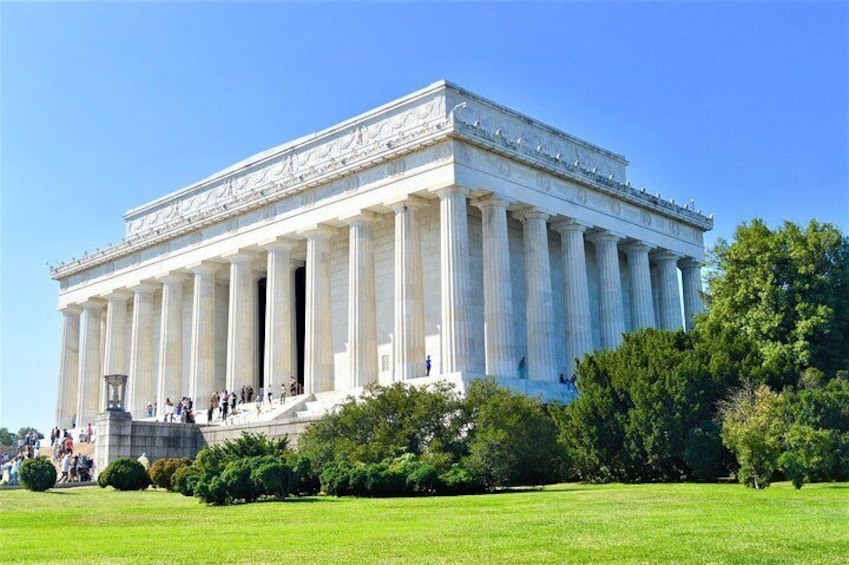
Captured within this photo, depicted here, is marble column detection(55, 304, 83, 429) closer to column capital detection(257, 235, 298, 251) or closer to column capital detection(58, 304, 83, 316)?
column capital detection(58, 304, 83, 316)

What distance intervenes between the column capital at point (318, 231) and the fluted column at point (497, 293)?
9225 millimetres

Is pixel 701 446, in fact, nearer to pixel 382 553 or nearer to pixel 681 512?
pixel 681 512

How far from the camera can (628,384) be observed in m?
35.7

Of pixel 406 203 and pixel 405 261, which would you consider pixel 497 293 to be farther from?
pixel 406 203

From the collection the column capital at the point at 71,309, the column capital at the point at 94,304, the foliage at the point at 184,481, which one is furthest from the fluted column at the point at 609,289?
the column capital at the point at 71,309

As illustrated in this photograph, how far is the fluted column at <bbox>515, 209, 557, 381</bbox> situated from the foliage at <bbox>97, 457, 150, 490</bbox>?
892 inches

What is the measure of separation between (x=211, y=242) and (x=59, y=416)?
913 inches

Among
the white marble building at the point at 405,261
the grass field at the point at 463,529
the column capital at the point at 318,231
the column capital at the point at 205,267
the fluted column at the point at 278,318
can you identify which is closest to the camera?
the grass field at the point at 463,529

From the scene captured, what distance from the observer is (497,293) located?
48750 mm

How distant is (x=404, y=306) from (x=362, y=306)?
3.54 m

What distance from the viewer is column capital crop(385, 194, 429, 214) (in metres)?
49.3

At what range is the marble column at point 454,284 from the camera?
150ft

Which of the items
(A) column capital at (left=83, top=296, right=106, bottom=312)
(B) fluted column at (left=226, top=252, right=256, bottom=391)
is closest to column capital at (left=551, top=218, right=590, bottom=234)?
(B) fluted column at (left=226, top=252, right=256, bottom=391)

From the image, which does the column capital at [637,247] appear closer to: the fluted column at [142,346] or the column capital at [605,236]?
the column capital at [605,236]
